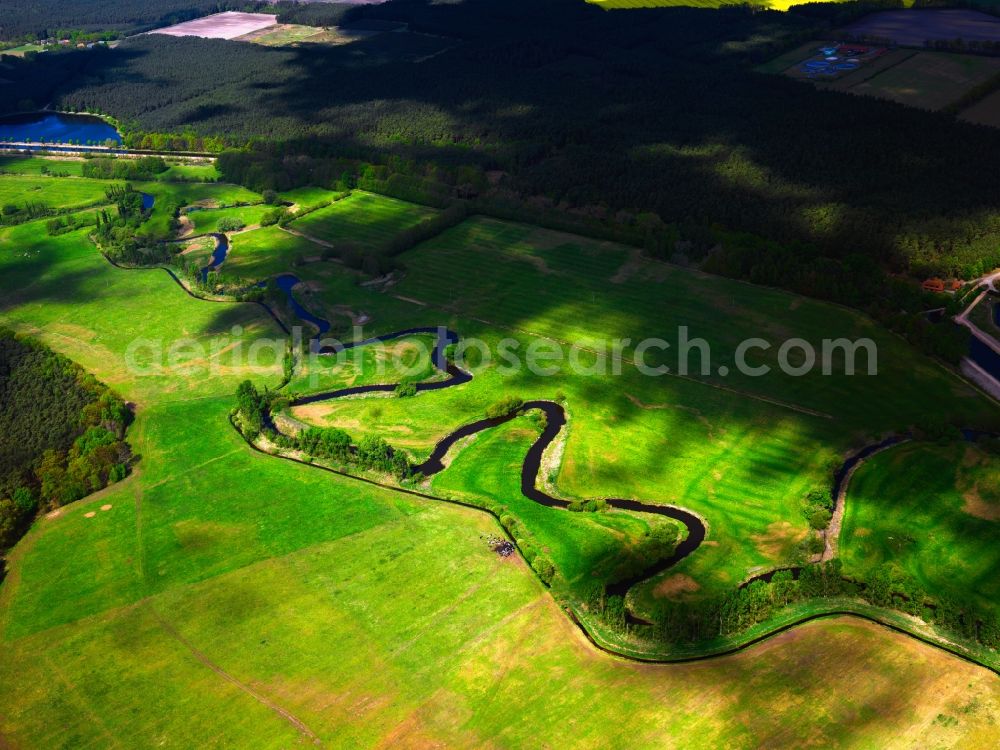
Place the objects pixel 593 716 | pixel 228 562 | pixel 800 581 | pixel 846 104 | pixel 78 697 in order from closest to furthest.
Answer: pixel 593 716 → pixel 78 697 → pixel 800 581 → pixel 228 562 → pixel 846 104

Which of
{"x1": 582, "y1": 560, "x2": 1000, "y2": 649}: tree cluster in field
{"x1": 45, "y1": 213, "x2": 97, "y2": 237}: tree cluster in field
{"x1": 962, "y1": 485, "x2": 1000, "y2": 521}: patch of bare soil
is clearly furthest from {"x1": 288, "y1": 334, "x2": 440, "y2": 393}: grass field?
{"x1": 45, "y1": 213, "x2": 97, "y2": 237}: tree cluster in field

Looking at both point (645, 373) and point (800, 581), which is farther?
point (645, 373)

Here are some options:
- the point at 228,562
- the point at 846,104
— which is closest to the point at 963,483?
the point at 228,562

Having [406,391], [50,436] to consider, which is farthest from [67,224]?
[406,391]

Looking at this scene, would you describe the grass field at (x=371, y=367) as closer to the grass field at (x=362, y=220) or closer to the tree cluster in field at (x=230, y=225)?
the grass field at (x=362, y=220)

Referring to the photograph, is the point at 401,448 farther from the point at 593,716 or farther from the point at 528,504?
the point at 593,716

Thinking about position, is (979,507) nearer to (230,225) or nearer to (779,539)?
(779,539)
